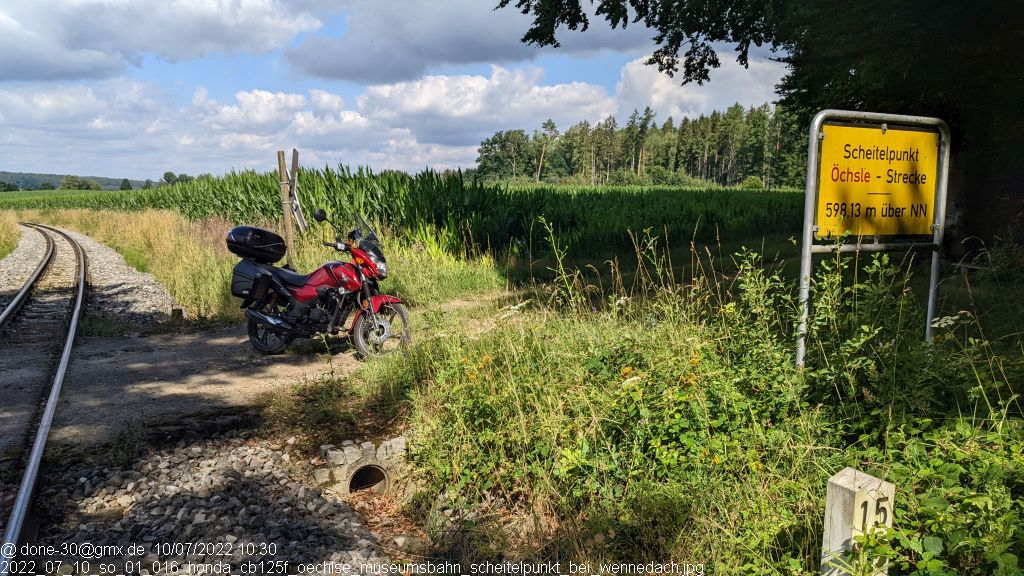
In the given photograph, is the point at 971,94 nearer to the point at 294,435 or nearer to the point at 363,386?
the point at 363,386

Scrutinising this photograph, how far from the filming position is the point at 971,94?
319 inches

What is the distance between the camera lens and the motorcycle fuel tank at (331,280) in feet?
22.7

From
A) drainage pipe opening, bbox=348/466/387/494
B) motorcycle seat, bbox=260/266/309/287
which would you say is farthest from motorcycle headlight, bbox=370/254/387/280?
drainage pipe opening, bbox=348/466/387/494

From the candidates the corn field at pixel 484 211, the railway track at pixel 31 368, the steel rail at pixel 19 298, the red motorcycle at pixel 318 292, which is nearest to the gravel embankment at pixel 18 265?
the steel rail at pixel 19 298

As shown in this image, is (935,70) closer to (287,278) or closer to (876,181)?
(876,181)

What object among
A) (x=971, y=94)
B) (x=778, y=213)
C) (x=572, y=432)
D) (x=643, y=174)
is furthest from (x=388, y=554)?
(x=643, y=174)

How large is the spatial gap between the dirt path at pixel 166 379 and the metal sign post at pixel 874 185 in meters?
4.57

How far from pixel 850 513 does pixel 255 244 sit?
633 centimetres

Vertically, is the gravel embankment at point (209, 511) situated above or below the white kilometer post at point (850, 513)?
below

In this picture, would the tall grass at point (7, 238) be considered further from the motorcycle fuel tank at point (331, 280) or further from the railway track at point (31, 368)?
the motorcycle fuel tank at point (331, 280)

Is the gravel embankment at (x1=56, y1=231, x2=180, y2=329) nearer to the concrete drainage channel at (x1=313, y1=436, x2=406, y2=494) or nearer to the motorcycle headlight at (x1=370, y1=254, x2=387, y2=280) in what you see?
the motorcycle headlight at (x1=370, y1=254, x2=387, y2=280)

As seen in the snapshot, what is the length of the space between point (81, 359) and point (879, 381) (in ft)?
25.7

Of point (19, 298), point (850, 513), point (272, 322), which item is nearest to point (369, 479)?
point (272, 322)

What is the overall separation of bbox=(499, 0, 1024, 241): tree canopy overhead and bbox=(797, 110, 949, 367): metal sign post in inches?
134
